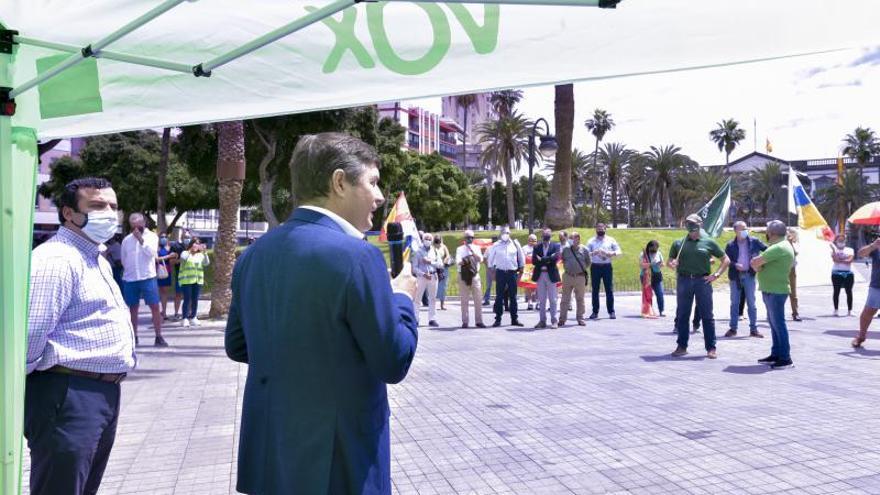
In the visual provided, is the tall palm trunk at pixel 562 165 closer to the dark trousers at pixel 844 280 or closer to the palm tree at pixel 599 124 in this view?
the dark trousers at pixel 844 280

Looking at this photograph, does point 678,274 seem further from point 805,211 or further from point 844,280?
point 844,280

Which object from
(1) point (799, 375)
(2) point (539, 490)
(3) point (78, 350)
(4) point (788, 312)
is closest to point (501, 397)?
(2) point (539, 490)

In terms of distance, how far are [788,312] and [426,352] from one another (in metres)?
10.4

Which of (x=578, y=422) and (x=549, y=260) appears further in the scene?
(x=549, y=260)

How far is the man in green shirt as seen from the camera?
819cm

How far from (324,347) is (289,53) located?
131 cm

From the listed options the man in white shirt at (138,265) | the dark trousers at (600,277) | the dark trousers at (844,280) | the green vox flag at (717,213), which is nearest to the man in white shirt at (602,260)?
the dark trousers at (600,277)

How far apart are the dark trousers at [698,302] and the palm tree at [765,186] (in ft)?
289

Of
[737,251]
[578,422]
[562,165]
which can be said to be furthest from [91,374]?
[562,165]

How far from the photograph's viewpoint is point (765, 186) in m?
90.0

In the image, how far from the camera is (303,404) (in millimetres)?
1849

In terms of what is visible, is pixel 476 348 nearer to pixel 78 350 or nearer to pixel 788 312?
pixel 78 350

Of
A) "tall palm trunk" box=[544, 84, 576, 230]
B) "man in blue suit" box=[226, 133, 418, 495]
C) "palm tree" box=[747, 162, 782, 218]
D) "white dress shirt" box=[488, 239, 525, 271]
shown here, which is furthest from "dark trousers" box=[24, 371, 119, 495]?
"palm tree" box=[747, 162, 782, 218]

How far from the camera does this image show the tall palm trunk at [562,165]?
2633cm
